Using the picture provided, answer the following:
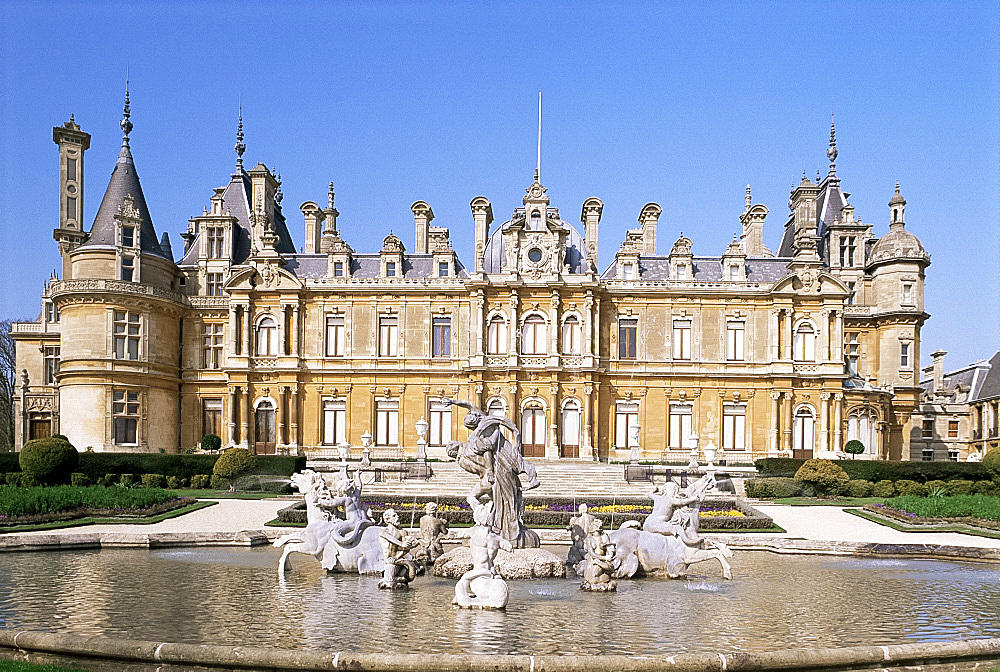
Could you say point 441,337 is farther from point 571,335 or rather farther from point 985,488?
point 985,488

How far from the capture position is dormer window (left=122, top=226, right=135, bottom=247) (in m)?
44.3

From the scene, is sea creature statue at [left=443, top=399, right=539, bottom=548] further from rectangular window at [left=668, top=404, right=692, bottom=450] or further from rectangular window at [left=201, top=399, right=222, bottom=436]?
rectangular window at [left=201, top=399, right=222, bottom=436]

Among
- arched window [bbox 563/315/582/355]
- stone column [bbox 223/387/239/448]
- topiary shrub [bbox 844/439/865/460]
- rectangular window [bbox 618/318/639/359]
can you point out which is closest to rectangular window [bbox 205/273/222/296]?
stone column [bbox 223/387/239/448]

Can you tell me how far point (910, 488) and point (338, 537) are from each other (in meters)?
26.0

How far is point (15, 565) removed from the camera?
1521 cm

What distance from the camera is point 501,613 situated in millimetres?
11281

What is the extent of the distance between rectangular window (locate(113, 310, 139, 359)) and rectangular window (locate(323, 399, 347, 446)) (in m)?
9.78

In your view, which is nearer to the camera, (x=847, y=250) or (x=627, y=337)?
(x=627, y=337)

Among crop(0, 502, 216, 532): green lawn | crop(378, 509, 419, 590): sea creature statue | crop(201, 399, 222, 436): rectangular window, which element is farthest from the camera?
crop(201, 399, 222, 436): rectangular window

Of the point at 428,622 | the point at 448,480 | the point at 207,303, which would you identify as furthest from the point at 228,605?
the point at 207,303

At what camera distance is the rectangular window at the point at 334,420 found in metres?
44.7

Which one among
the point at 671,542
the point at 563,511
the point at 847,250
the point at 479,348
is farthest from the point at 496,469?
the point at 847,250

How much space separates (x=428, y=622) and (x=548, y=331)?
3342 centimetres

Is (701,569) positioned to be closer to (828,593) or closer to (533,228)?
(828,593)
